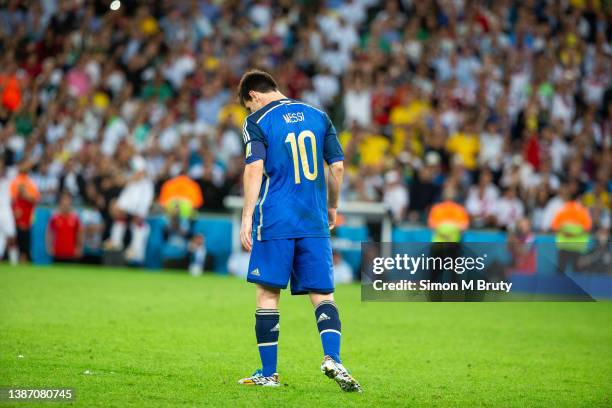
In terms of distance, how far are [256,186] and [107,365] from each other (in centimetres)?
205

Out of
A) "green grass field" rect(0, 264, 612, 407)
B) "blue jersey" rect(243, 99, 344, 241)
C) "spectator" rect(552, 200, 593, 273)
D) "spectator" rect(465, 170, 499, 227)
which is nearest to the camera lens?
"green grass field" rect(0, 264, 612, 407)

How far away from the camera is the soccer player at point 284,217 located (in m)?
8.17

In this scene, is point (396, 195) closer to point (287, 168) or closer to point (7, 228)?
point (7, 228)

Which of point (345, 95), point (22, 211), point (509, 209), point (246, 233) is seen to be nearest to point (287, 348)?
point (246, 233)

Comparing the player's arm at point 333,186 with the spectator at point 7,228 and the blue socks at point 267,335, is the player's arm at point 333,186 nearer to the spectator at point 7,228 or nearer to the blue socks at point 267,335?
the blue socks at point 267,335

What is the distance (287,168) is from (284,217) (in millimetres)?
→ 368

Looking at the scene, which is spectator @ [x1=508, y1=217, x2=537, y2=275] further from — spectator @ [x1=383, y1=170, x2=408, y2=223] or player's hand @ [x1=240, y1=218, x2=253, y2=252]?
spectator @ [x1=383, y1=170, x2=408, y2=223]

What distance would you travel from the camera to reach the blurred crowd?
21.6 meters

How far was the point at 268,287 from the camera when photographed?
27.1 ft

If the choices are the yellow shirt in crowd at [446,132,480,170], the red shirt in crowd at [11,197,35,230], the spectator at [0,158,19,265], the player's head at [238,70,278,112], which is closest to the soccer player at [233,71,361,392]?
the player's head at [238,70,278,112]

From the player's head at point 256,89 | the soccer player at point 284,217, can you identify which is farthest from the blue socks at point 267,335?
the player's head at point 256,89

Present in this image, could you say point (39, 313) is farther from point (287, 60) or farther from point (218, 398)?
point (287, 60)

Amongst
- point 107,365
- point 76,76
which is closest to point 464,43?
point 76,76

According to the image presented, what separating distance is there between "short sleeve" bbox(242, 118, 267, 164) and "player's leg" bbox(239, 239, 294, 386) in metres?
0.63
